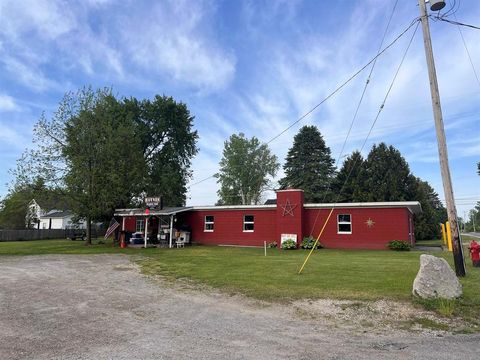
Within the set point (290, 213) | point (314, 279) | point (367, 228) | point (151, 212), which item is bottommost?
point (314, 279)

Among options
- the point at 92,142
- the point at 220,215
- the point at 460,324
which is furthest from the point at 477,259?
the point at 92,142

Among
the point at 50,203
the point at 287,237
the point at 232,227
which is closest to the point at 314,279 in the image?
the point at 287,237

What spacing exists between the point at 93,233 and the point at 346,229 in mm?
35441

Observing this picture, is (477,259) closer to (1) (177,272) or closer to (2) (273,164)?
(1) (177,272)

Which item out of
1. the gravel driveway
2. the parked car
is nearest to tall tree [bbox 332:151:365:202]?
the parked car

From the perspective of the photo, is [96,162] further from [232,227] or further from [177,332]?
[177,332]

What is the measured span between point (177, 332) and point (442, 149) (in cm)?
880

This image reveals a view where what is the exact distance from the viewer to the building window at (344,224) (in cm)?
2308

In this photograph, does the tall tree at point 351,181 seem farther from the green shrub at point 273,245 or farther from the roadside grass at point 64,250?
the roadside grass at point 64,250

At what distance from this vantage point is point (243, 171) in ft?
185

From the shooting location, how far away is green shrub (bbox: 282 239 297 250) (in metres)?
22.9

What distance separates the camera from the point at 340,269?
480 inches

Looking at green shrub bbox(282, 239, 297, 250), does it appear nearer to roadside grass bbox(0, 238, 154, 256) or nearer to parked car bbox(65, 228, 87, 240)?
roadside grass bbox(0, 238, 154, 256)

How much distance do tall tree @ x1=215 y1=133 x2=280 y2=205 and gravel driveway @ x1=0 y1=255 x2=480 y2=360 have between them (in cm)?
4784
